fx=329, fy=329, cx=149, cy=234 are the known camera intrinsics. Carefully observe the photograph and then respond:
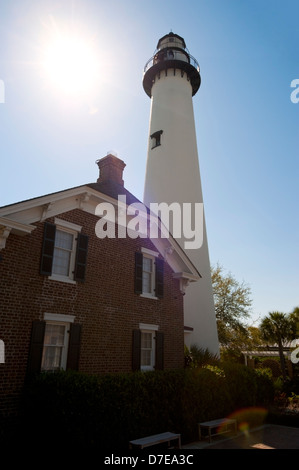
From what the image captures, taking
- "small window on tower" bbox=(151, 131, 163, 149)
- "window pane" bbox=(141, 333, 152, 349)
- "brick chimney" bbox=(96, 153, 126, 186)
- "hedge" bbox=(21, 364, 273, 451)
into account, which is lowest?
"hedge" bbox=(21, 364, 273, 451)

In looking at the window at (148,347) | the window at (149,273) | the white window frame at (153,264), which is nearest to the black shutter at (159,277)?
the window at (149,273)

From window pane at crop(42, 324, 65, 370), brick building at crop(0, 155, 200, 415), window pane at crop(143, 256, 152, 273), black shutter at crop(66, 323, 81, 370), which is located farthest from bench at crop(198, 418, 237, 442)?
window pane at crop(143, 256, 152, 273)

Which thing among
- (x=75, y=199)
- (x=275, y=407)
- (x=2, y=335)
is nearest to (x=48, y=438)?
(x=2, y=335)

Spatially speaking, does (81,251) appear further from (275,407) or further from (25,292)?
(275,407)

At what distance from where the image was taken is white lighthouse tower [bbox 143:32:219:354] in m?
18.5

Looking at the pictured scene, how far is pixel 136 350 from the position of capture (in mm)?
12453

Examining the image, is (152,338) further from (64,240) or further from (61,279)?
(64,240)

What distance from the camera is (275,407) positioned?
Answer: 1442cm

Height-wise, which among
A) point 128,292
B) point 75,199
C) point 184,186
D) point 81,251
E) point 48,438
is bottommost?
point 48,438

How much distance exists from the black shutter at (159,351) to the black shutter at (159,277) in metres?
1.65

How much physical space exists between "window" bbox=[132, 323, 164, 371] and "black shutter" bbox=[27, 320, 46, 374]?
3891mm

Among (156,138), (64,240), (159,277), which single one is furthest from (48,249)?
(156,138)

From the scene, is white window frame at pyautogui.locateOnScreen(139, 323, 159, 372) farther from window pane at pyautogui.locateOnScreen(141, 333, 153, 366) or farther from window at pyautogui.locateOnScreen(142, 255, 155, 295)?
window at pyautogui.locateOnScreen(142, 255, 155, 295)

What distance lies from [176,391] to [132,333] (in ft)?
9.38
